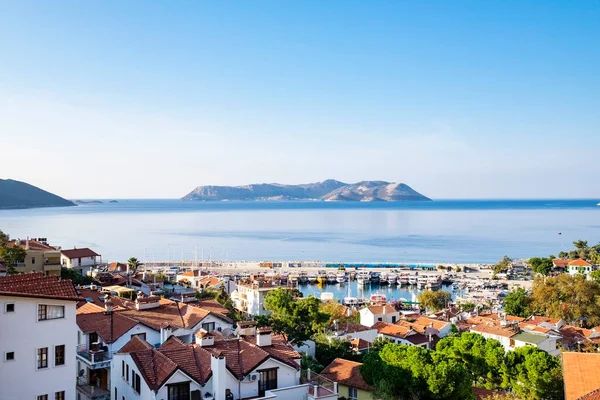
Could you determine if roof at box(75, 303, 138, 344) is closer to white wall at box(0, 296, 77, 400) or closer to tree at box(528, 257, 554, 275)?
white wall at box(0, 296, 77, 400)

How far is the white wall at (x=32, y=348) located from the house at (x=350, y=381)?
1138 centimetres

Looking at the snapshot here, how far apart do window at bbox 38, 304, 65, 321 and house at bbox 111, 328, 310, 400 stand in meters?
2.61

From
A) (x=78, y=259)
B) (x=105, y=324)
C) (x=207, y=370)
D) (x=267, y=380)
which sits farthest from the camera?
(x=78, y=259)

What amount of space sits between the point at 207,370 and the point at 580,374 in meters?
13.0

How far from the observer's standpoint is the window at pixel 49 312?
48.9ft

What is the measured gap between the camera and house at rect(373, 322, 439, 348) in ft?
128

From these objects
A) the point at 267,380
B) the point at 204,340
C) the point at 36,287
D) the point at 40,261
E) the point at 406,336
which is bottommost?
the point at 406,336

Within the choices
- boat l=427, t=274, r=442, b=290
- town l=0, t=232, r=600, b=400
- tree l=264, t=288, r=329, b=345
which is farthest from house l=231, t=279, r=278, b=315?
boat l=427, t=274, r=442, b=290

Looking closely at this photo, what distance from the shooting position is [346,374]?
75.6 feet

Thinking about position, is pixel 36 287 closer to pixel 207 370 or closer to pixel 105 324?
pixel 207 370

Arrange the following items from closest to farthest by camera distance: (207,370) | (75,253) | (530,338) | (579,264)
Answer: (207,370) → (530,338) → (75,253) → (579,264)

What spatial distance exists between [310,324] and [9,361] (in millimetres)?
16598

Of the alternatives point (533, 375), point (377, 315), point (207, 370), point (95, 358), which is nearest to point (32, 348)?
point (95, 358)

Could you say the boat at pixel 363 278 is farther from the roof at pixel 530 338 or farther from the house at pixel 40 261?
the house at pixel 40 261
